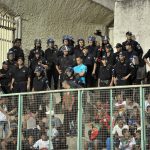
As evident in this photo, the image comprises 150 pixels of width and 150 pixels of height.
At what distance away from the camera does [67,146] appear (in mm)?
12586

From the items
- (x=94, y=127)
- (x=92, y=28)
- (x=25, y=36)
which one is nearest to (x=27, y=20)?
(x=25, y=36)

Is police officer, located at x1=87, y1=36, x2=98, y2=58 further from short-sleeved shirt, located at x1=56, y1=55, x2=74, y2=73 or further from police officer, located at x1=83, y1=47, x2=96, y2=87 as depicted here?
short-sleeved shirt, located at x1=56, y1=55, x2=74, y2=73

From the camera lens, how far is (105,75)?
15.4 m

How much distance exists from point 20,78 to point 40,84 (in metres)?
0.85

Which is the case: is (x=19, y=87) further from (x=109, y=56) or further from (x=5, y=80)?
(x=109, y=56)

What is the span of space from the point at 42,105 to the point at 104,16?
30.9 ft

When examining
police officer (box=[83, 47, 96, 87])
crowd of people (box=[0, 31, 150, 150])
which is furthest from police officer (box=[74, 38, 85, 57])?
police officer (box=[83, 47, 96, 87])

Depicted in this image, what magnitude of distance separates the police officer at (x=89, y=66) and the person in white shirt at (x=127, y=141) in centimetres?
409

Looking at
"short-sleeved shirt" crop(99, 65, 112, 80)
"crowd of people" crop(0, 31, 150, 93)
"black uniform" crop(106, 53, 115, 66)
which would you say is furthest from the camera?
"black uniform" crop(106, 53, 115, 66)

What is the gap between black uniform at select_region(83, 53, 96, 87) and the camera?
1606 cm

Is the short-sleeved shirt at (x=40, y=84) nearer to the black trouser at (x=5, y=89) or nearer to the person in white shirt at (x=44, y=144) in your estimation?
the black trouser at (x=5, y=89)

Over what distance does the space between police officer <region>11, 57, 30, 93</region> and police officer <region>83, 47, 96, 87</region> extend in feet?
5.23

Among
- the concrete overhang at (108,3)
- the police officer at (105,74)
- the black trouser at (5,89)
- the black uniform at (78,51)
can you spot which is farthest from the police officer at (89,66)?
the concrete overhang at (108,3)

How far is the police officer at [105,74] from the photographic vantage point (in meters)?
15.4
